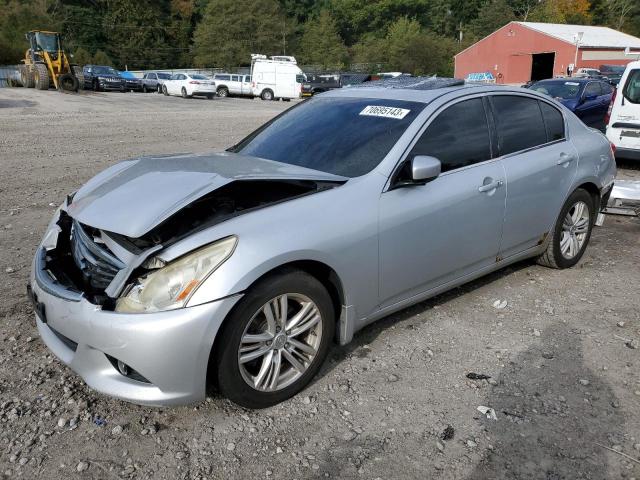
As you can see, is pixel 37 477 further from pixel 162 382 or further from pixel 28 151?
pixel 28 151

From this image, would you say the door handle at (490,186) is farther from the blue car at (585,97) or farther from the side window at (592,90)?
the side window at (592,90)

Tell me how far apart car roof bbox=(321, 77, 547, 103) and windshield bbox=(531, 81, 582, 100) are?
958 cm

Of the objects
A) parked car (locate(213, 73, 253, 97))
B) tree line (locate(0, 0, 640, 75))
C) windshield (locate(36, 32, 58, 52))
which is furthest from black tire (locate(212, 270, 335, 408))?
tree line (locate(0, 0, 640, 75))

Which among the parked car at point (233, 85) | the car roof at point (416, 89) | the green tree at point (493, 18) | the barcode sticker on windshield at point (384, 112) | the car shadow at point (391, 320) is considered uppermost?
the green tree at point (493, 18)

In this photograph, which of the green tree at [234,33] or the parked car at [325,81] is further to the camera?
the green tree at [234,33]

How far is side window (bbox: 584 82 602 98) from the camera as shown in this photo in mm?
12883

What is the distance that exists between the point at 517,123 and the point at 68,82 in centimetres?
3027

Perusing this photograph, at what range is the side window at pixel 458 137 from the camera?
363 cm

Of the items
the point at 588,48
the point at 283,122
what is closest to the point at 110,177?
the point at 283,122

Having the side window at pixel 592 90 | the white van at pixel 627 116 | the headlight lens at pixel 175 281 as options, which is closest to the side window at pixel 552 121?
the headlight lens at pixel 175 281

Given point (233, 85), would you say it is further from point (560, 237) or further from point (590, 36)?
point (560, 237)

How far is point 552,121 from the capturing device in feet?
15.3

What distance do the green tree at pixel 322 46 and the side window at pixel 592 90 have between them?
62.1 metres

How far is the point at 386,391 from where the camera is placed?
3.16 metres
